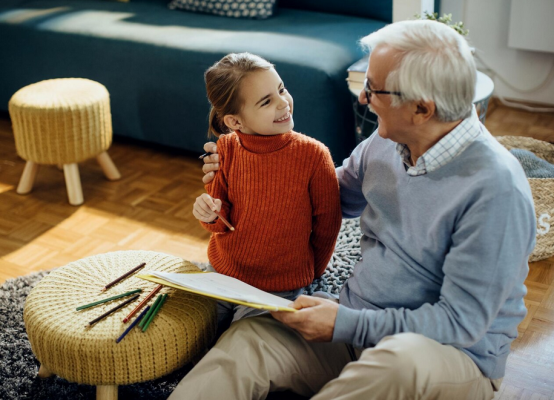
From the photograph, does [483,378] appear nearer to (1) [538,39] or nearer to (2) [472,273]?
(2) [472,273]

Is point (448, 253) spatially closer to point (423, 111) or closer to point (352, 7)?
point (423, 111)

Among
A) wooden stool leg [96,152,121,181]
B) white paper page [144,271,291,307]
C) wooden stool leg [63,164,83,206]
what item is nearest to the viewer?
white paper page [144,271,291,307]

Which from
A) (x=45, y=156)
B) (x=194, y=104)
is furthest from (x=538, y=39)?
(x=45, y=156)

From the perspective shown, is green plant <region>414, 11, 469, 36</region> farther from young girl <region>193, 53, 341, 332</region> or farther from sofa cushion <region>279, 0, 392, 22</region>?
young girl <region>193, 53, 341, 332</region>

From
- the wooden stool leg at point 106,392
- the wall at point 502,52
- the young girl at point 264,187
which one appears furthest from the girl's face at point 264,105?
the wall at point 502,52

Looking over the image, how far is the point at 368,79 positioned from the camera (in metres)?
1.19

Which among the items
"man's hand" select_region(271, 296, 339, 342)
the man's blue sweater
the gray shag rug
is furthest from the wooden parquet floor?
"man's hand" select_region(271, 296, 339, 342)

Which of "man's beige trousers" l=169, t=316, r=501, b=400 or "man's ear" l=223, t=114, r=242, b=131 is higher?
"man's ear" l=223, t=114, r=242, b=131

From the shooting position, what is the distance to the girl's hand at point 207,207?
138 cm

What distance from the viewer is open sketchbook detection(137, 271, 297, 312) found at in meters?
1.13

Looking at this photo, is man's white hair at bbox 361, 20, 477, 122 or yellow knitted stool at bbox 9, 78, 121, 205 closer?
man's white hair at bbox 361, 20, 477, 122

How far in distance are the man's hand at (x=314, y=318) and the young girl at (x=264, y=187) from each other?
10.1 inches

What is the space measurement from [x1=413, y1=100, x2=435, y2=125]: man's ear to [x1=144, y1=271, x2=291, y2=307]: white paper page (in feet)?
1.37

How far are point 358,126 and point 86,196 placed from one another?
1.10 metres
